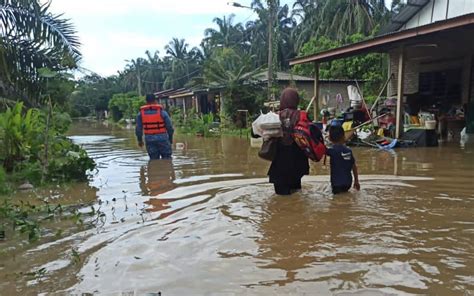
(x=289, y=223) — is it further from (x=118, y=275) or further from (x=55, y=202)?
(x=55, y=202)

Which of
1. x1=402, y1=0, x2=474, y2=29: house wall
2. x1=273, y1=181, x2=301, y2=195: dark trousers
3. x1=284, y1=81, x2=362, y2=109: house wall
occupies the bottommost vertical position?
x1=273, y1=181, x2=301, y2=195: dark trousers

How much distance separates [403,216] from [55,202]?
15.0 ft

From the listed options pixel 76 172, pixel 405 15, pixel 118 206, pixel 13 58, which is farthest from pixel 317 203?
pixel 405 15

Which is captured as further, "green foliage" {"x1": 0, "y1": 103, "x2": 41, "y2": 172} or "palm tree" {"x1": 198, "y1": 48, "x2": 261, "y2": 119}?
"palm tree" {"x1": 198, "y1": 48, "x2": 261, "y2": 119}

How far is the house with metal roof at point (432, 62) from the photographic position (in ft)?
44.0

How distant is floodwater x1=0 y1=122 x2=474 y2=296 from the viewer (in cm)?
316

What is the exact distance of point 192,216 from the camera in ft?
17.1

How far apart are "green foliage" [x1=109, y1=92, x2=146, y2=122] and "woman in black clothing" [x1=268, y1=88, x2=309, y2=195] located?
36339mm

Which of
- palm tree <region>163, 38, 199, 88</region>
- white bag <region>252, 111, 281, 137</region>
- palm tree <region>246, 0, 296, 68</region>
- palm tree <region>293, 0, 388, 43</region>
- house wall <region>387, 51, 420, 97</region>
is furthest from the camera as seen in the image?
palm tree <region>163, 38, 199, 88</region>

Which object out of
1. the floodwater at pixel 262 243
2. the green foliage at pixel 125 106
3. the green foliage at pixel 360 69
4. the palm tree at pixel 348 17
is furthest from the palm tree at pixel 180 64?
the floodwater at pixel 262 243

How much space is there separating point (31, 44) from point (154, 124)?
3.13 meters

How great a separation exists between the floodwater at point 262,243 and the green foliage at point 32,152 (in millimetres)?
749

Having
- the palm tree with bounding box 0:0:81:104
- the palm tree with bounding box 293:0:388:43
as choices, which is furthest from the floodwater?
the palm tree with bounding box 293:0:388:43

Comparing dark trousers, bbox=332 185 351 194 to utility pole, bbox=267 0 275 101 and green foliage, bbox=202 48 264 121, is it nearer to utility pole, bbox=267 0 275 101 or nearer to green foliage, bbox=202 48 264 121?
utility pole, bbox=267 0 275 101
